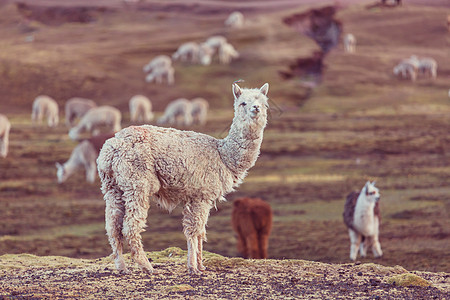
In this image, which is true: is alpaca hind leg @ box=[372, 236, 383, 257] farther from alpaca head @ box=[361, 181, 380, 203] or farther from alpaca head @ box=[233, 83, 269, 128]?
alpaca head @ box=[233, 83, 269, 128]

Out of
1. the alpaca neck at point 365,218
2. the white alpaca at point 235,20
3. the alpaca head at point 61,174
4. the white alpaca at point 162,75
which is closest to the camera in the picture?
the alpaca neck at point 365,218

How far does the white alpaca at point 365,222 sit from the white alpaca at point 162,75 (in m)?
40.5

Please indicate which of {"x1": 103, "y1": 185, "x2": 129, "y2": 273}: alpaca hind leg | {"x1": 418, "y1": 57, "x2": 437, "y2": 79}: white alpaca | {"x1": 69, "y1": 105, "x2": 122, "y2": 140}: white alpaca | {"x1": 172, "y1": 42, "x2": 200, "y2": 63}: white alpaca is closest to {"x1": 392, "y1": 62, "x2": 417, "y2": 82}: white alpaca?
{"x1": 418, "y1": 57, "x2": 437, "y2": 79}: white alpaca

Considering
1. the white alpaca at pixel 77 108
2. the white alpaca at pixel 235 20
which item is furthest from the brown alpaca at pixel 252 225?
the white alpaca at pixel 235 20

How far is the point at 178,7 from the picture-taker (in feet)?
277

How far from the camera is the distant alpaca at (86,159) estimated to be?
83.9 ft

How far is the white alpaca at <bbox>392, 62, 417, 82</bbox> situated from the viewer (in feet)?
183

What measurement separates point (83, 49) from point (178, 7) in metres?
24.0

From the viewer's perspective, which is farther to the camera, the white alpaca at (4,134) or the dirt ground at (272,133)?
the white alpaca at (4,134)

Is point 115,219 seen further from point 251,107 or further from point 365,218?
point 365,218

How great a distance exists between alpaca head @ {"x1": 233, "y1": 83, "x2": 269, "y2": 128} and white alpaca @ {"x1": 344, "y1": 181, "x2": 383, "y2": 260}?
7339 mm

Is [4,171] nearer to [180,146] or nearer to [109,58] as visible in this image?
[180,146]

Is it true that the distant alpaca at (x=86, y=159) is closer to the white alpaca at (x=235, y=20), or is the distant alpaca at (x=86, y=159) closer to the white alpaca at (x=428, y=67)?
the white alpaca at (x=428, y=67)

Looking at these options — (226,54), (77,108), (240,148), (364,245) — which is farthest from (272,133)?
(240,148)
